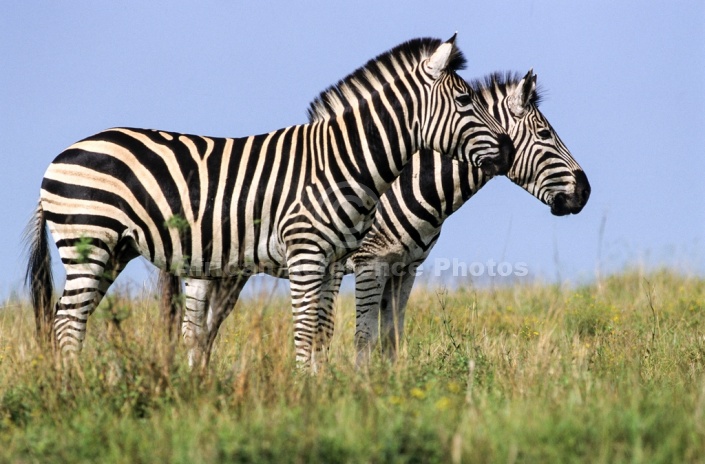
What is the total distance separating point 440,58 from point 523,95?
6.96 feet

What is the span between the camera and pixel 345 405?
538 cm

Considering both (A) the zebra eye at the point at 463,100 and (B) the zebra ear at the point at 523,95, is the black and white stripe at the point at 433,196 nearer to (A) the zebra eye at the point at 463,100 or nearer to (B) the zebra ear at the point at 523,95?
(B) the zebra ear at the point at 523,95

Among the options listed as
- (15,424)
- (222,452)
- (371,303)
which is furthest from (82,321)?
(222,452)

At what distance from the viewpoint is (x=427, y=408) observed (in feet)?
17.3

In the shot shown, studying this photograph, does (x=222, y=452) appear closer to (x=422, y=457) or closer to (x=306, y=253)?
(x=422, y=457)

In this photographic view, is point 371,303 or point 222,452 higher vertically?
point 371,303

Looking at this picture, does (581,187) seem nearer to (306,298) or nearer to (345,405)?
(306,298)

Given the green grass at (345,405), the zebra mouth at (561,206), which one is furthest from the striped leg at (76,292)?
the zebra mouth at (561,206)

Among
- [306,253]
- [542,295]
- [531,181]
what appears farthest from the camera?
[542,295]

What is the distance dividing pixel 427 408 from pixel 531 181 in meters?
4.71

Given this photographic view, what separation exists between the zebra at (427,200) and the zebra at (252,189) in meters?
1.10

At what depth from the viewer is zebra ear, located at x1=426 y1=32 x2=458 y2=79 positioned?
294 inches

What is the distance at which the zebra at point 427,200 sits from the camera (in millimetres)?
8812

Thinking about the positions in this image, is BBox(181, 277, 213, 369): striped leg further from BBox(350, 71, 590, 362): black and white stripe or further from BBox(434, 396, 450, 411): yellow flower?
BBox(434, 396, 450, 411): yellow flower
